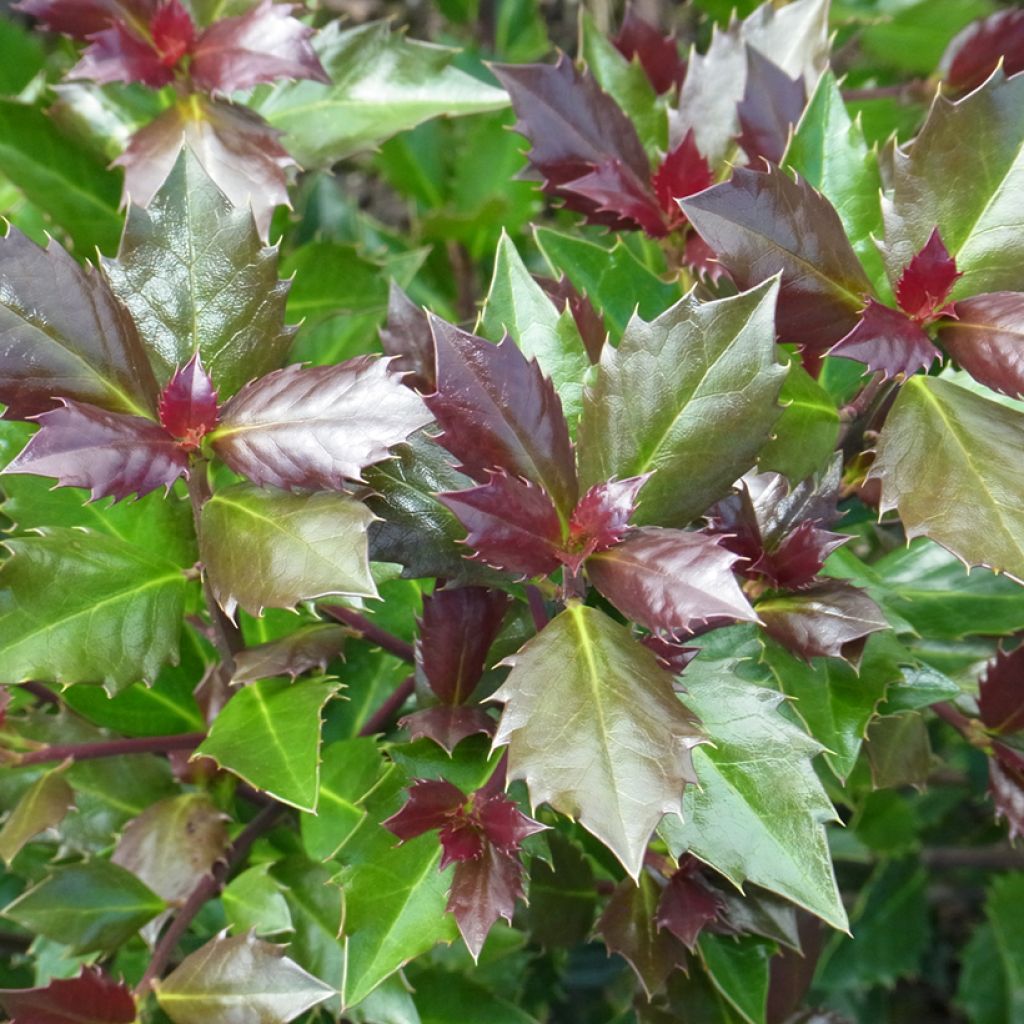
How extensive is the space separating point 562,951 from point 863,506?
2.17 ft

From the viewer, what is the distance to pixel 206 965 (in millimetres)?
775

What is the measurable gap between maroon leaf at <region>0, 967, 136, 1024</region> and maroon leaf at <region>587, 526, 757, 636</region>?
472 mm

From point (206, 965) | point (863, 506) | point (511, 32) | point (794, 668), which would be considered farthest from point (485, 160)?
point (206, 965)

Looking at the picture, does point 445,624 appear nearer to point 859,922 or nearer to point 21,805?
point 21,805

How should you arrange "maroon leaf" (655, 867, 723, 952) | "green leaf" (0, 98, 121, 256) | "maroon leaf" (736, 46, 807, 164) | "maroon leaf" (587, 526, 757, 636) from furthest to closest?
"green leaf" (0, 98, 121, 256)
"maroon leaf" (736, 46, 807, 164)
"maroon leaf" (655, 867, 723, 952)
"maroon leaf" (587, 526, 757, 636)

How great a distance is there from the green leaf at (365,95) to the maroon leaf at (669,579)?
63 cm

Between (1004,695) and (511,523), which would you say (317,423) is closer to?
(511,523)

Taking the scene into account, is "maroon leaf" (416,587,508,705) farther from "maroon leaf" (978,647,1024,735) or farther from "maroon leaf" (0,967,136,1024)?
"maroon leaf" (978,647,1024,735)

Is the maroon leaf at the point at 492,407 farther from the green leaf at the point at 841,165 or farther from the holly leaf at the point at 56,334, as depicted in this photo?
the green leaf at the point at 841,165

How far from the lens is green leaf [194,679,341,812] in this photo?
0.74m

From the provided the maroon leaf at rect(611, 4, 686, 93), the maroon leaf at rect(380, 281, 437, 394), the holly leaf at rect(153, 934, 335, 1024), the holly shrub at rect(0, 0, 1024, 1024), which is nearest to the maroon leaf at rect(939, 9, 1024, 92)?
the holly shrub at rect(0, 0, 1024, 1024)

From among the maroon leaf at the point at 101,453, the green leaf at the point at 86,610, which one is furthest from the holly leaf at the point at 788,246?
the green leaf at the point at 86,610

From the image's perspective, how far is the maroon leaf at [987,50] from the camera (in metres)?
1.08

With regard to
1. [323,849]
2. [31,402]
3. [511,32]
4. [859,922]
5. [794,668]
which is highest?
[31,402]
